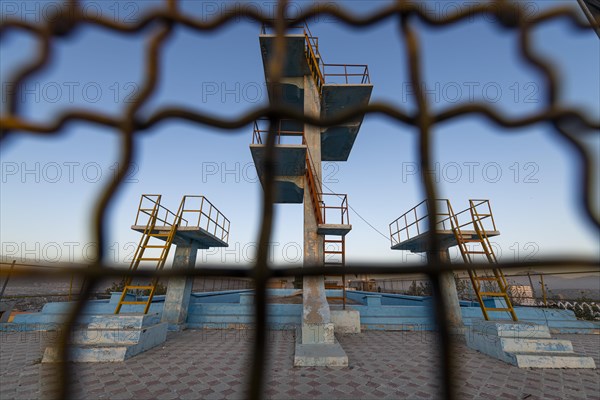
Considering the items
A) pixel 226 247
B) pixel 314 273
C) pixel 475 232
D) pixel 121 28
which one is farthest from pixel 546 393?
pixel 226 247

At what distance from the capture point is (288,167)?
757 centimetres

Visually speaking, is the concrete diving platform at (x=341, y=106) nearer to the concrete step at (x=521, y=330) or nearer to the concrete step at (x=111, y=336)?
the concrete step at (x=521, y=330)

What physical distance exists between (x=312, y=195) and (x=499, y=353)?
560 cm

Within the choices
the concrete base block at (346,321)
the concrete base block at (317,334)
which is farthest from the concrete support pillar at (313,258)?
the concrete base block at (346,321)

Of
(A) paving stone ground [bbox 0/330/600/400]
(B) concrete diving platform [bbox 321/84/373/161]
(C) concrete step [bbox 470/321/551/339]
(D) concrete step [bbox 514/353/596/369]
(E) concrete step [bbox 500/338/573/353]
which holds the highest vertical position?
(B) concrete diving platform [bbox 321/84/373/161]

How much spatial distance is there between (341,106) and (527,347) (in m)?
7.67

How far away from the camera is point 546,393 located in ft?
14.6

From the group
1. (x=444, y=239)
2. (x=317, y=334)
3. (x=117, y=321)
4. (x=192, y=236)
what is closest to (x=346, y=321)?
(x=317, y=334)

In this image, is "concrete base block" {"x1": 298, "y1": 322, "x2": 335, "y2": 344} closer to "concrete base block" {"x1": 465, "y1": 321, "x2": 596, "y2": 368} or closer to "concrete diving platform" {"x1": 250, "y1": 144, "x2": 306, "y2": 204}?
"concrete diving platform" {"x1": 250, "y1": 144, "x2": 306, "y2": 204}

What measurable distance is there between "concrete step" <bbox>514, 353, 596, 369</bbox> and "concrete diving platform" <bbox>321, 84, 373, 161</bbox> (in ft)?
21.7

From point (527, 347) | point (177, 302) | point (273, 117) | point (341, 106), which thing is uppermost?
point (341, 106)

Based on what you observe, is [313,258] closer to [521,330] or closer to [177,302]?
[521,330]

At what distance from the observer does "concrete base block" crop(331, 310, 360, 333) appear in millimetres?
9180

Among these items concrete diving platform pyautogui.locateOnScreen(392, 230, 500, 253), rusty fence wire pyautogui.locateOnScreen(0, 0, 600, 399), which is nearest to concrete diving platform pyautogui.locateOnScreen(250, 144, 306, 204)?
concrete diving platform pyautogui.locateOnScreen(392, 230, 500, 253)
